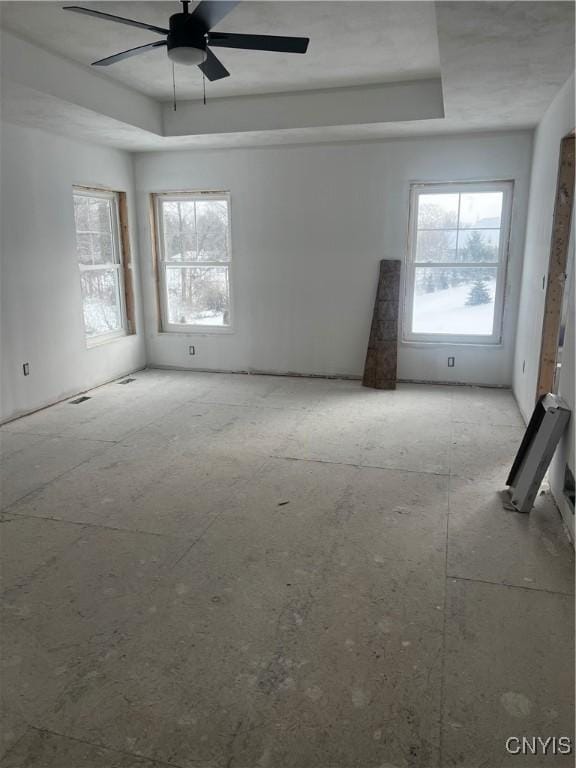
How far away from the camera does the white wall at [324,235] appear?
5426mm

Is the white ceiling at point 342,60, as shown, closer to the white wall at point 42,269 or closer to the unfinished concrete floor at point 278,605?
the white wall at point 42,269

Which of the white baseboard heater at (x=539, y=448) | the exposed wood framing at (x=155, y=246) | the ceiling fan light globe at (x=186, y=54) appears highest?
the ceiling fan light globe at (x=186, y=54)

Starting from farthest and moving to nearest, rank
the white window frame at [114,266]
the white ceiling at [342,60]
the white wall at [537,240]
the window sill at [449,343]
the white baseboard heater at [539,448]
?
the white window frame at [114,266]
the window sill at [449,343]
the white wall at [537,240]
the white baseboard heater at [539,448]
the white ceiling at [342,60]

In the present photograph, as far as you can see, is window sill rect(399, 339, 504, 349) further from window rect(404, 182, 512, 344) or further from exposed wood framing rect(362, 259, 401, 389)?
exposed wood framing rect(362, 259, 401, 389)

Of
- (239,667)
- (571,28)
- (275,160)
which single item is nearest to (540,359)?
(571,28)

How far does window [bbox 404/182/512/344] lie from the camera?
5.47 m

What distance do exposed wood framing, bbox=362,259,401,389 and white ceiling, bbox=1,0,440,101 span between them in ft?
6.12

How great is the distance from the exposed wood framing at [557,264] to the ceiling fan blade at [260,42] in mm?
2031

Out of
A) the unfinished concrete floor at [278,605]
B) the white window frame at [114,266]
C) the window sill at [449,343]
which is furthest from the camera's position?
the white window frame at [114,266]

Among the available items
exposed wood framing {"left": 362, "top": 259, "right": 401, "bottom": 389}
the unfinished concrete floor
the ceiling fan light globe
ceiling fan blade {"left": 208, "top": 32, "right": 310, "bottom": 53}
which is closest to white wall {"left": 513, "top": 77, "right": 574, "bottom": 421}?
the unfinished concrete floor

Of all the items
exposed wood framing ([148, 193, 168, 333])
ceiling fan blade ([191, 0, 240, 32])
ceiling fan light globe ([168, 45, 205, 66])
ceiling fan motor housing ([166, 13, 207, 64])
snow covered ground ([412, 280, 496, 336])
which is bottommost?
snow covered ground ([412, 280, 496, 336])

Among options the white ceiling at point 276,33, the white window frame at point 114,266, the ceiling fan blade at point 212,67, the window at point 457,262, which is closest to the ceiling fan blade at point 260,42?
the ceiling fan blade at point 212,67

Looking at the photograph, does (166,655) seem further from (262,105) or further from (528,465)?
(262,105)

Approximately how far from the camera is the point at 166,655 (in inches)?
79.3
